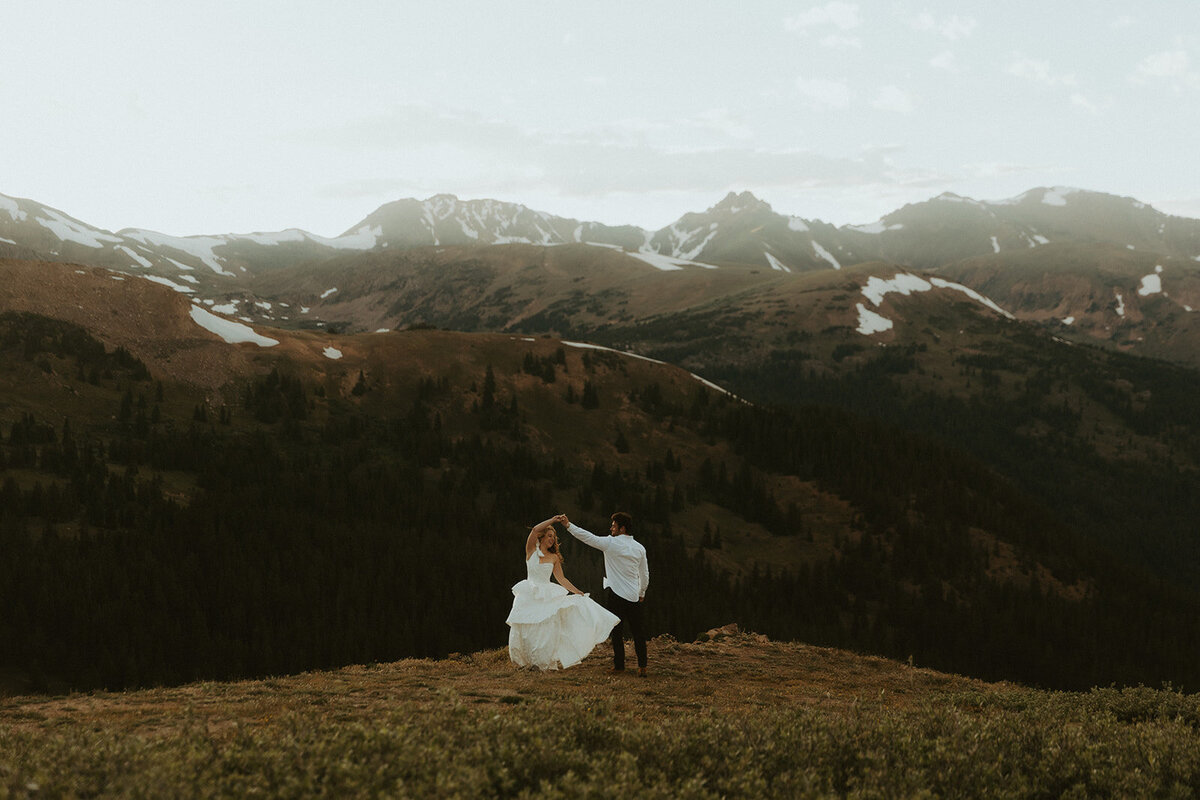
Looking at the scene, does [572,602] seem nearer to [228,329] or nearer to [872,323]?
[228,329]

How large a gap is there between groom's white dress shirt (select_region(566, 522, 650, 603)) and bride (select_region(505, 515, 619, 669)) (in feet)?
2.29

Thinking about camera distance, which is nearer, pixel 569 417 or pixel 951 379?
pixel 569 417

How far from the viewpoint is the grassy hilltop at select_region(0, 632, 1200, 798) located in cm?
657

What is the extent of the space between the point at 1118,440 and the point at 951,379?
35.8 m

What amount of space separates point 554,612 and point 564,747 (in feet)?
21.9

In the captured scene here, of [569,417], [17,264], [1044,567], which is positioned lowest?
[1044,567]

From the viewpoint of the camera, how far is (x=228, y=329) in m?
65.4

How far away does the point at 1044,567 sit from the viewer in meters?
65.2

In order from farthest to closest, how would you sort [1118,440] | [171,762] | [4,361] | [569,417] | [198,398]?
[1118,440], [569,417], [198,398], [4,361], [171,762]

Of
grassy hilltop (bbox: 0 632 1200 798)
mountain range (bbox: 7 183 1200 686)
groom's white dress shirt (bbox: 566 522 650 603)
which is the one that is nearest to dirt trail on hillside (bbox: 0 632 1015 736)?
grassy hilltop (bbox: 0 632 1200 798)

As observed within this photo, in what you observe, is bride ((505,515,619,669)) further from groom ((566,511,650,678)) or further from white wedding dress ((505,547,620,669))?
groom ((566,511,650,678))

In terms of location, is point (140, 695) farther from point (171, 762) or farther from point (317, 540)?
point (317, 540)

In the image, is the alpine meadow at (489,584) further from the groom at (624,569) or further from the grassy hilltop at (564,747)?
the groom at (624,569)

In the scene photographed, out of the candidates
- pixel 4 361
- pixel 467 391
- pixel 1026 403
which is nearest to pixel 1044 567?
pixel 467 391
